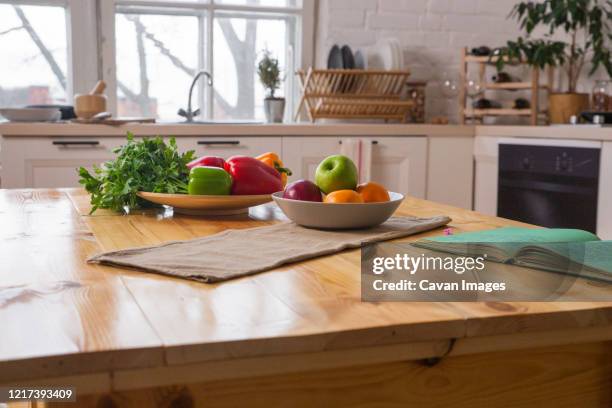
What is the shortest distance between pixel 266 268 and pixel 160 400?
29cm

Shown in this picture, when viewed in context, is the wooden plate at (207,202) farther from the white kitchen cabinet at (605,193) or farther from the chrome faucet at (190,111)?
the chrome faucet at (190,111)

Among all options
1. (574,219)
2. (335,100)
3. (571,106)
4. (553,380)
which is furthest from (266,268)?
(571,106)

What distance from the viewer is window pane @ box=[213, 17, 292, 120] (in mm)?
4207

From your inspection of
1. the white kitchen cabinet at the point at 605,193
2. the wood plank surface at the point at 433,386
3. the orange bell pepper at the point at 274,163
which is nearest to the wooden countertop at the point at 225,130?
the white kitchen cabinet at the point at 605,193

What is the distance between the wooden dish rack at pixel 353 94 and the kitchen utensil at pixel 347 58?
7 cm

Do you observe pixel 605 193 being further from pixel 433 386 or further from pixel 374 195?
pixel 433 386

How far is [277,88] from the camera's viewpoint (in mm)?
4098

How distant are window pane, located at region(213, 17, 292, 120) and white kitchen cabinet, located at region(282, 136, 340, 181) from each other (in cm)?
73

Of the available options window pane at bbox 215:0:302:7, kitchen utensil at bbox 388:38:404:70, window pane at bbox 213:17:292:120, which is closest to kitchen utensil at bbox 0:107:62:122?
window pane at bbox 213:17:292:120

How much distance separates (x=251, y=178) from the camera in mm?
1581

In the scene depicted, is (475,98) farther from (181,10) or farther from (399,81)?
(181,10)

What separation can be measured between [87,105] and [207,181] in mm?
2108

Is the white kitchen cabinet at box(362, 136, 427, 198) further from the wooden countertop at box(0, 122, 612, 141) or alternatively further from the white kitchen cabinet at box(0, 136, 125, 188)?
the white kitchen cabinet at box(0, 136, 125, 188)

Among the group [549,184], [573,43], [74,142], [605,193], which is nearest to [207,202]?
[74,142]
